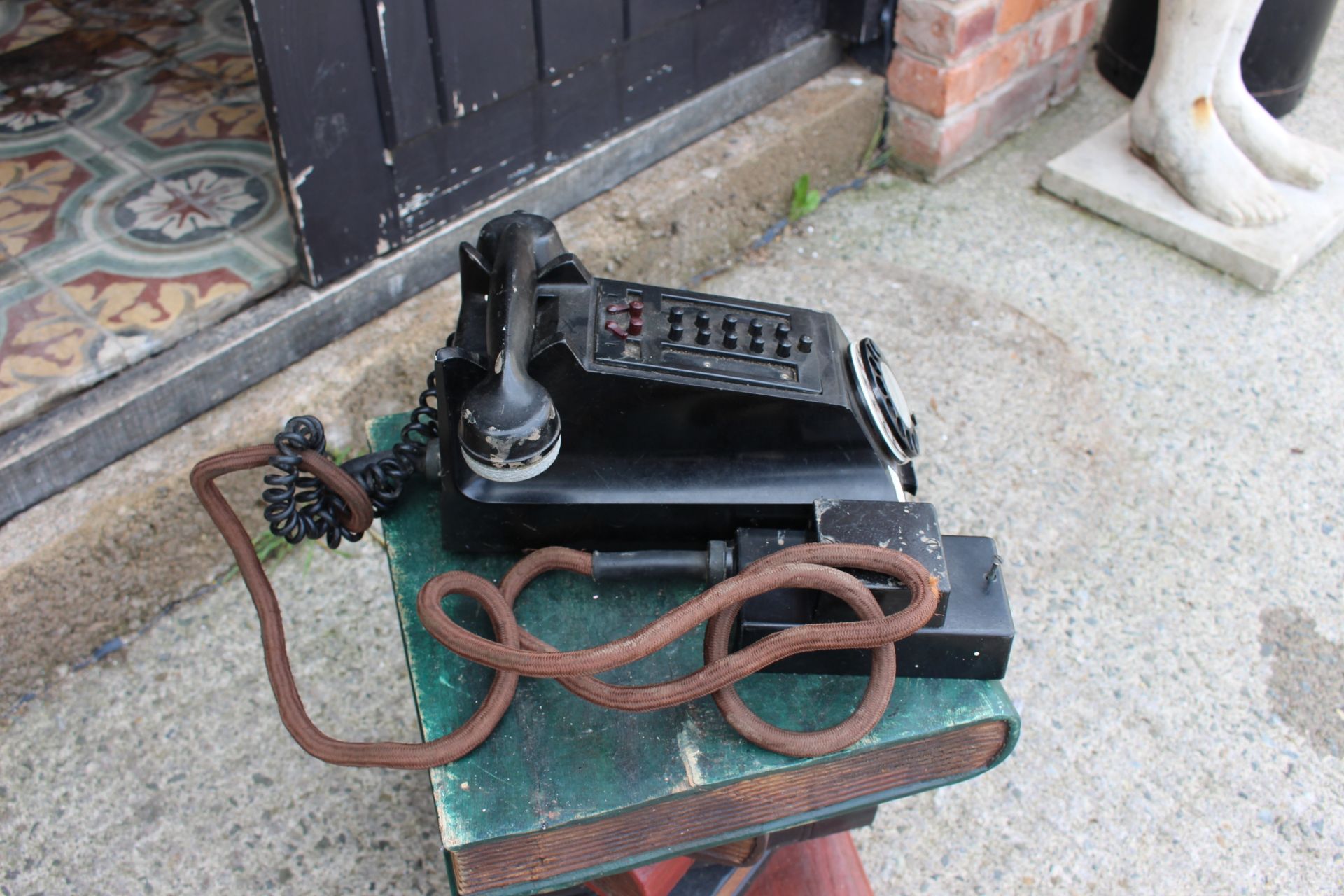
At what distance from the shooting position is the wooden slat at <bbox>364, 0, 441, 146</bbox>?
1.60 meters

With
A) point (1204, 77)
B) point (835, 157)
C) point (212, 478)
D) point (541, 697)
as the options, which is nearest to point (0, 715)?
point (212, 478)

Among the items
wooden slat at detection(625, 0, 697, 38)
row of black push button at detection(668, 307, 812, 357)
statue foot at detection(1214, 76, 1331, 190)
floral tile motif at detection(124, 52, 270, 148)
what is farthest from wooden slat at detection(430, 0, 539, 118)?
statue foot at detection(1214, 76, 1331, 190)

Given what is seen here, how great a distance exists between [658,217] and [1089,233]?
976 millimetres

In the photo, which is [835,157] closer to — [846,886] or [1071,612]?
[1071,612]

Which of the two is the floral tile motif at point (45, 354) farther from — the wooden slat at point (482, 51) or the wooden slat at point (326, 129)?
the wooden slat at point (482, 51)

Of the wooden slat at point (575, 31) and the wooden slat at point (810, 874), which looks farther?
the wooden slat at point (575, 31)

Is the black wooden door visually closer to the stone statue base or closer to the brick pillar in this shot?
the brick pillar

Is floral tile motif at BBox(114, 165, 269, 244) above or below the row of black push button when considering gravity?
below

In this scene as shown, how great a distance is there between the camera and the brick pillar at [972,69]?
7.59 ft

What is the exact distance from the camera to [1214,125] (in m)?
2.28

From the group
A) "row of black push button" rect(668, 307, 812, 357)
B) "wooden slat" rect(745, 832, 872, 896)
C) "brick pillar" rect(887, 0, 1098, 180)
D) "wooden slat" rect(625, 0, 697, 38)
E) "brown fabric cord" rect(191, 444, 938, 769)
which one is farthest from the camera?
"brick pillar" rect(887, 0, 1098, 180)

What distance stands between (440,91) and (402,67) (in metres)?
0.09

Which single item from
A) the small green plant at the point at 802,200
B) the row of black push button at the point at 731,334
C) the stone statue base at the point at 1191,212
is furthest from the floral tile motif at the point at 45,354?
the stone statue base at the point at 1191,212

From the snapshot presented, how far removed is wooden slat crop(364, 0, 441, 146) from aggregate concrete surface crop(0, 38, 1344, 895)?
0.69 metres
